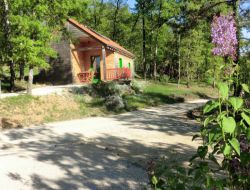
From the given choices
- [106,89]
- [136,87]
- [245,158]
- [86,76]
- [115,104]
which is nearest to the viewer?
[245,158]

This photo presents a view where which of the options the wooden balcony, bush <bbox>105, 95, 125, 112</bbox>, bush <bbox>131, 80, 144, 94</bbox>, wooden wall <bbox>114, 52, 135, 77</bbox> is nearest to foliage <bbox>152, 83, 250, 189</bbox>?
bush <bbox>105, 95, 125, 112</bbox>

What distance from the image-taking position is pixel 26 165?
301 inches

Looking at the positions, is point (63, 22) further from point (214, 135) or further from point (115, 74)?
point (214, 135)

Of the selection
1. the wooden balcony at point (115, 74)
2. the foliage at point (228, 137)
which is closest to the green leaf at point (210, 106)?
the foliage at point (228, 137)

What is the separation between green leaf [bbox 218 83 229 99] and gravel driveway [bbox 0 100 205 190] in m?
4.46

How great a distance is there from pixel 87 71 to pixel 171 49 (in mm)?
24468

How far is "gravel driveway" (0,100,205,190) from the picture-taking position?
696 cm

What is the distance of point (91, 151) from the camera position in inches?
363

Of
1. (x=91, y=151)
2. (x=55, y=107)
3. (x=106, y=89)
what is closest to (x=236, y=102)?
(x=91, y=151)

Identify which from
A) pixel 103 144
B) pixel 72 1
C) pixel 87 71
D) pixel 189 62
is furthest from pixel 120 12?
pixel 103 144

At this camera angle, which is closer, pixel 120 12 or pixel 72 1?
pixel 72 1

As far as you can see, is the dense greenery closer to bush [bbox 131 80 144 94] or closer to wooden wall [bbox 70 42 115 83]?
wooden wall [bbox 70 42 115 83]

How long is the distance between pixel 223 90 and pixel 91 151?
6966 millimetres

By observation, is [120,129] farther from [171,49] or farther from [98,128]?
[171,49]
